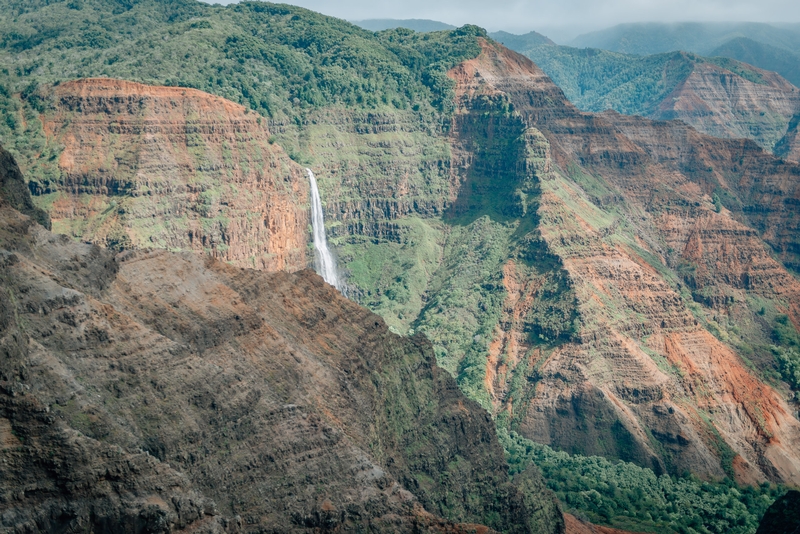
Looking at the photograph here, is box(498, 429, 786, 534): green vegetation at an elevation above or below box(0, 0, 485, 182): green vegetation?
below

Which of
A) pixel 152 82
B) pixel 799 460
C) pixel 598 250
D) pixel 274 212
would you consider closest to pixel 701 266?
pixel 598 250

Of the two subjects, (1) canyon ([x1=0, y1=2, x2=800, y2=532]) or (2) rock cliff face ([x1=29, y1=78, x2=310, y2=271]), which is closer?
(1) canyon ([x1=0, y1=2, x2=800, y2=532])

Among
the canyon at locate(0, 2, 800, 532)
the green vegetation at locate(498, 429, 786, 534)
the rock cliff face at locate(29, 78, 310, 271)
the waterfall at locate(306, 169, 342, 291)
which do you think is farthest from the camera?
the waterfall at locate(306, 169, 342, 291)

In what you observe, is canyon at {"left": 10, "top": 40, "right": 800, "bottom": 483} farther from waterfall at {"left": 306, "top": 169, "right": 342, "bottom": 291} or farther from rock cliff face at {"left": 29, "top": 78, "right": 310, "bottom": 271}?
waterfall at {"left": 306, "top": 169, "right": 342, "bottom": 291}

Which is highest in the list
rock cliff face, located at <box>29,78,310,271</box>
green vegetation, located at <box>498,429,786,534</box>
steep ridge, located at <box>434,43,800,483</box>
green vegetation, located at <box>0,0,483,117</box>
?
green vegetation, located at <box>0,0,483,117</box>

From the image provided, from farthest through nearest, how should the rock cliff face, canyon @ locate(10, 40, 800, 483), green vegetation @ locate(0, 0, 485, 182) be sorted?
green vegetation @ locate(0, 0, 485, 182)
canyon @ locate(10, 40, 800, 483)
the rock cliff face

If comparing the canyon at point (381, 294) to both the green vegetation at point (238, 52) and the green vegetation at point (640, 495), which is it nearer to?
the green vegetation at point (238, 52)

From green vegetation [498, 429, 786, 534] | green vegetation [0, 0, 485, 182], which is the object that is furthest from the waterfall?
green vegetation [498, 429, 786, 534]
